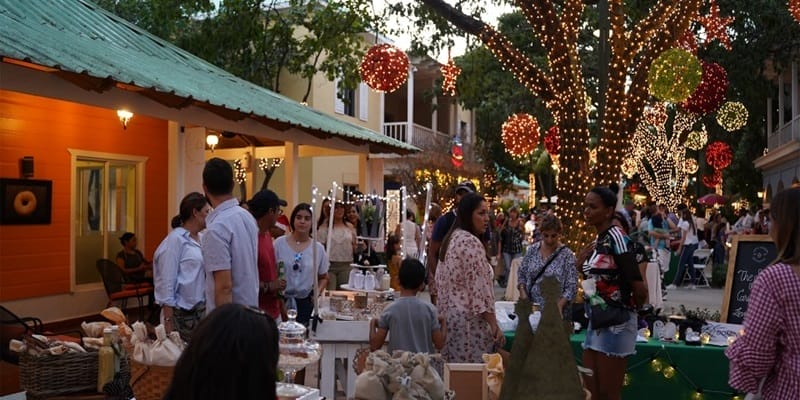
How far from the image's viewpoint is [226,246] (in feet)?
12.5

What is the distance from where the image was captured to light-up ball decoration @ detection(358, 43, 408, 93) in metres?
10.1

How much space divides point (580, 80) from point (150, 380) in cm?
660

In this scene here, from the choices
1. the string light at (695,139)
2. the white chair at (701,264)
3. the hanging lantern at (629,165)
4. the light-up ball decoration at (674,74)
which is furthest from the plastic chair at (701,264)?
the light-up ball decoration at (674,74)

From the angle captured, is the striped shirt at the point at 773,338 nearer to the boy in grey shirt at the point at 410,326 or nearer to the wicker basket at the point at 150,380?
the boy in grey shirt at the point at 410,326

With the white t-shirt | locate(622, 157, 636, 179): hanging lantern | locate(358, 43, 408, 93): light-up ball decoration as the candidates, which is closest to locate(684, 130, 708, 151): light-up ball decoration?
locate(622, 157, 636, 179): hanging lantern

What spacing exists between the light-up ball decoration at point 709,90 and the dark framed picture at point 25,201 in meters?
9.28

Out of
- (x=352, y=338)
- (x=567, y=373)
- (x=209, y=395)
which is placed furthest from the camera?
(x=352, y=338)

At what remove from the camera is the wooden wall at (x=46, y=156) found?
9.49 m

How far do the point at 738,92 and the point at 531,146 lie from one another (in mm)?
7018

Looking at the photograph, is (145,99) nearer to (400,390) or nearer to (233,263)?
(233,263)

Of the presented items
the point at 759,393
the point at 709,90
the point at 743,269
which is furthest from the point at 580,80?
the point at 759,393

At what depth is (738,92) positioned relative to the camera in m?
18.2

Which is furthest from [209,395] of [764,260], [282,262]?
[764,260]

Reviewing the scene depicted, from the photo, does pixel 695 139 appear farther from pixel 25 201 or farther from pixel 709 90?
pixel 25 201
